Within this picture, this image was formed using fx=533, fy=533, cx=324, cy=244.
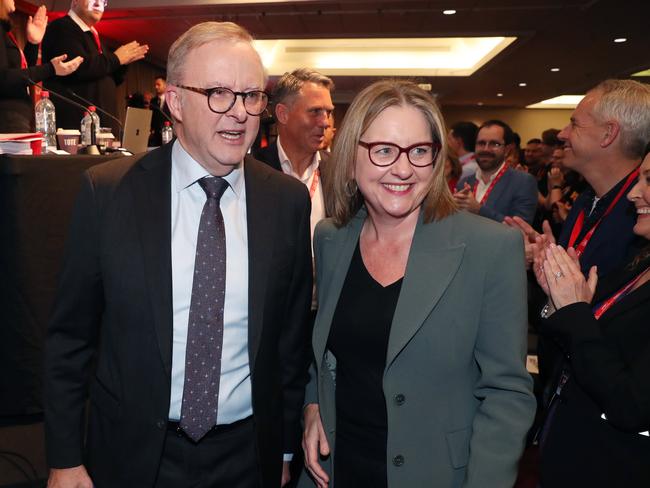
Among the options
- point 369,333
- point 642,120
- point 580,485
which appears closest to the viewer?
point 369,333

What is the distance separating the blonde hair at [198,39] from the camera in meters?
1.48

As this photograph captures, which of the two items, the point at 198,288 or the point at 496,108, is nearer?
the point at 198,288

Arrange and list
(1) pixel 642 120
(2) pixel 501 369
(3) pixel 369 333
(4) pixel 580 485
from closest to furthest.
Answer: (2) pixel 501 369, (3) pixel 369 333, (4) pixel 580 485, (1) pixel 642 120

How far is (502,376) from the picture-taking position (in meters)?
1.40

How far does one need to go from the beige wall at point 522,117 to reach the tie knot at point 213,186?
64.9 ft

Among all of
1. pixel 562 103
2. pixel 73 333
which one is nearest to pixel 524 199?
pixel 73 333

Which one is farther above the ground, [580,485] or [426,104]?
[426,104]

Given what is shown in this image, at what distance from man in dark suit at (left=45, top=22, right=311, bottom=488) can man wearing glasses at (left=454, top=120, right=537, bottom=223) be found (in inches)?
98.9

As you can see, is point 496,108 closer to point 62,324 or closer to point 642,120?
point 642,120

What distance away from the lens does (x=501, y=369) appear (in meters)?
1.39

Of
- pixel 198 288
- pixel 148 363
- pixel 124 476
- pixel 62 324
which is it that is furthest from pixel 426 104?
pixel 124 476

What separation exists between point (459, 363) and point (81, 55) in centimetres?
317

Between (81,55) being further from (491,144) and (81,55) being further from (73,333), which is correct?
(491,144)

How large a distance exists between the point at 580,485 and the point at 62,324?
162cm
